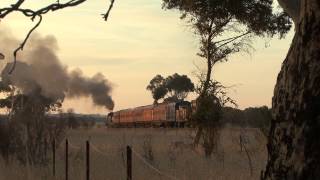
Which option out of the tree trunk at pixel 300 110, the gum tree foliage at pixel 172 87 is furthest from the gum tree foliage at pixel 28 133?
the gum tree foliage at pixel 172 87

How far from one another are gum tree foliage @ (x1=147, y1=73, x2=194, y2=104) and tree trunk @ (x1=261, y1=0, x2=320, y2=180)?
7568 cm

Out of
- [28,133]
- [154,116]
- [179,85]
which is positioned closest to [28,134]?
[28,133]

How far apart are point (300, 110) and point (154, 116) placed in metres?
58.2

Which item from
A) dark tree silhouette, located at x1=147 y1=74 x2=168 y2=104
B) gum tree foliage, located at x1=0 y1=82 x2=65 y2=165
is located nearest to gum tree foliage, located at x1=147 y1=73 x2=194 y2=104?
dark tree silhouette, located at x1=147 y1=74 x2=168 y2=104

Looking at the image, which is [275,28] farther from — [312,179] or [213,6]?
[312,179]

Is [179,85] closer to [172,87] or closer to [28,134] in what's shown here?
[172,87]

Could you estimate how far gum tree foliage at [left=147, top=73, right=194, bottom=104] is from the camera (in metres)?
82.6

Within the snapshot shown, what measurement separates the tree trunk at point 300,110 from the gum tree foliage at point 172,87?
248 ft

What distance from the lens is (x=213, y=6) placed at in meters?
18.2

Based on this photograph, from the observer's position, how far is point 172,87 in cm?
8544

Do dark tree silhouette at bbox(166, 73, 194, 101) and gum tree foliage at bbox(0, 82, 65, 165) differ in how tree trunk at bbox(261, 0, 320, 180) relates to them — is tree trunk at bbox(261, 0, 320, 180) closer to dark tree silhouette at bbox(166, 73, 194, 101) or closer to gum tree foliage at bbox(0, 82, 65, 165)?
gum tree foliage at bbox(0, 82, 65, 165)

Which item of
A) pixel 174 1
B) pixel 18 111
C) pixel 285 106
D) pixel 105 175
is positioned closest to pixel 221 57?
pixel 174 1

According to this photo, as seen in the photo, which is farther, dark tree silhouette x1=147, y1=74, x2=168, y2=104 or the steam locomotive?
dark tree silhouette x1=147, y1=74, x2=168, y2=104

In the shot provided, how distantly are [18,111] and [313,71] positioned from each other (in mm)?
14402
